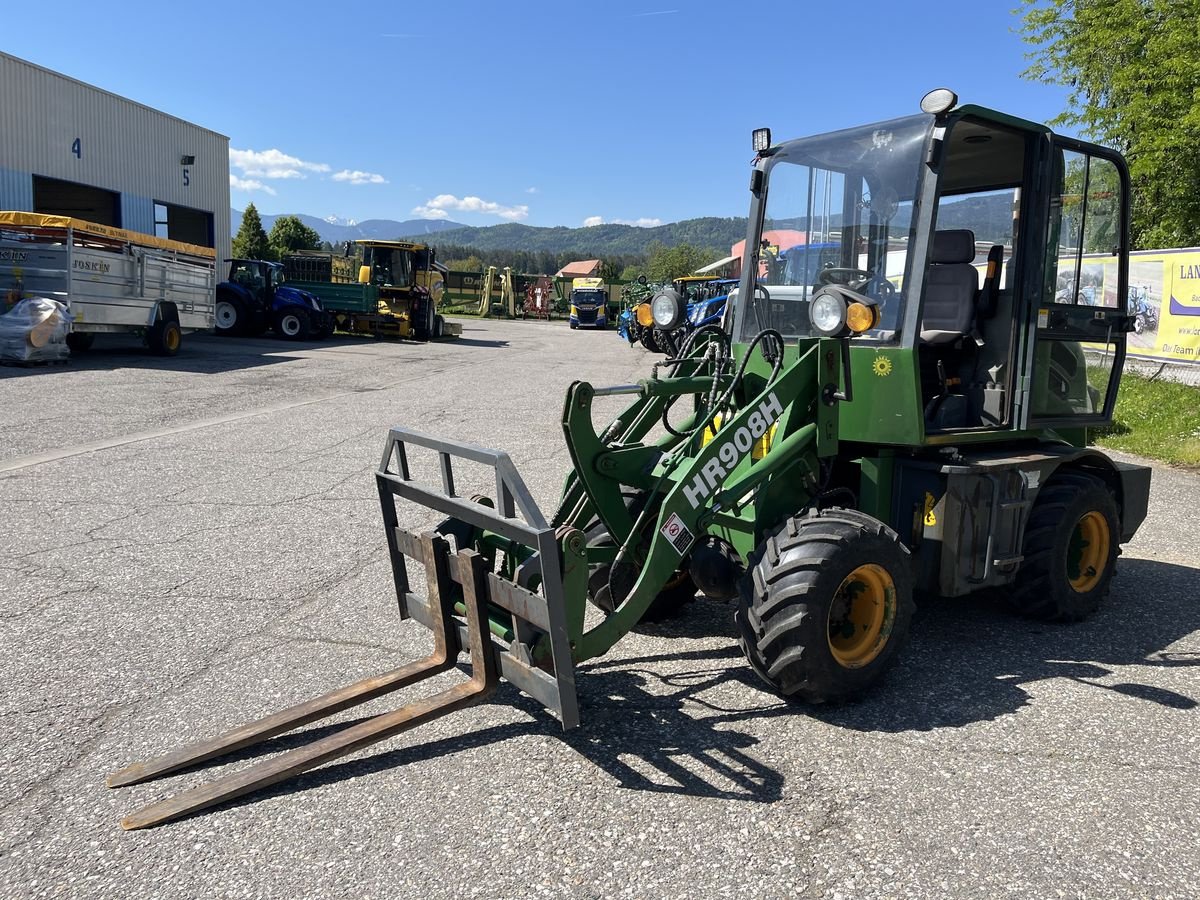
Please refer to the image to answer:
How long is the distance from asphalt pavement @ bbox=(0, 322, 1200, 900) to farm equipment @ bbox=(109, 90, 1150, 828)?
22 cm

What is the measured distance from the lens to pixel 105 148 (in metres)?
26.8

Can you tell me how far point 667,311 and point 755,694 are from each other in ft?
6.74

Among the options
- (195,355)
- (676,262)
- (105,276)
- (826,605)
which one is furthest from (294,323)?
(676,262)

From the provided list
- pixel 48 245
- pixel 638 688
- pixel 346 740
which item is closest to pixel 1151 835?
pixel 638 688

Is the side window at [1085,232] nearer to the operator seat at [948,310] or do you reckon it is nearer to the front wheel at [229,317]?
the operator seat at [948,310]

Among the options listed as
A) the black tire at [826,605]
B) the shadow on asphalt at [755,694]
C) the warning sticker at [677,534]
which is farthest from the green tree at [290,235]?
the black tire at [826,605]

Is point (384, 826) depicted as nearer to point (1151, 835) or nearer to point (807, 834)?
point (807, 834)

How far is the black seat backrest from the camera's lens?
5.05 m

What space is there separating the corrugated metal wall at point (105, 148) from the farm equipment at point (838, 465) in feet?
79.5

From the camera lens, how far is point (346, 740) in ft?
11.2

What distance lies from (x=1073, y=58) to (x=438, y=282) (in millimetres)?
20534

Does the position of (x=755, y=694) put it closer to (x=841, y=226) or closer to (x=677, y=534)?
(x=677, y=534)

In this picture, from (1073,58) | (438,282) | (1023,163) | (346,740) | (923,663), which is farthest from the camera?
(438,282)

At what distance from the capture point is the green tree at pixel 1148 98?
52.4ft
